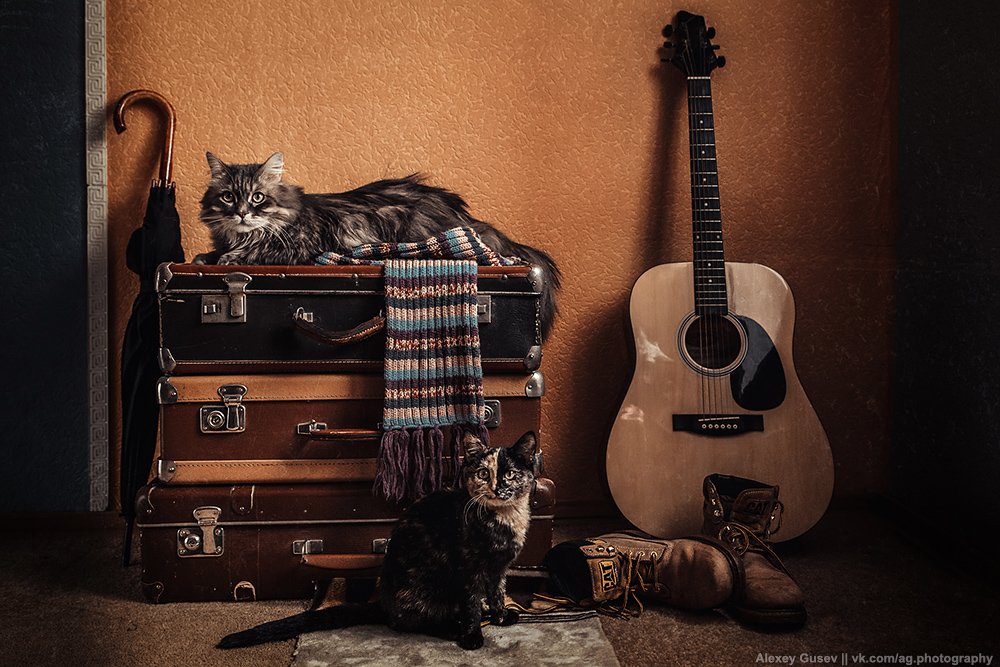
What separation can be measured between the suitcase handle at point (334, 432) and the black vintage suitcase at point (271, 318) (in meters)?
0.12

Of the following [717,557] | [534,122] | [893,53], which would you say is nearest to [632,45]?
[534,122]

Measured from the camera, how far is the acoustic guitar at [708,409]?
78.7 inches

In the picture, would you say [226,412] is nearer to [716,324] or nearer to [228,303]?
[228,303]

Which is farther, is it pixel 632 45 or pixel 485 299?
pixel 632 45

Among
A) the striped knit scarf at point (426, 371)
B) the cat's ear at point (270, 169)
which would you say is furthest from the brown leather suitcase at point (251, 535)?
the cat's ear at point (270, 169)

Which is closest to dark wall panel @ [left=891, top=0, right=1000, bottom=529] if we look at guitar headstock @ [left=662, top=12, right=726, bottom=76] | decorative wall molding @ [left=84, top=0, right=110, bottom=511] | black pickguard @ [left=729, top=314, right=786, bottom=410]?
black pickguard @ [left=729, top=314, right=786, bottom=410]

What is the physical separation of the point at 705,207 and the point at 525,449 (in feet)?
3.05

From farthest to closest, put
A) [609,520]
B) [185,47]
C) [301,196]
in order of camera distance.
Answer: [609,520]
[185,47]
[301,196]

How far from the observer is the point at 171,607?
1699 mm

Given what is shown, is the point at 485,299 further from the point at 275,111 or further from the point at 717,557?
the point at 275,111

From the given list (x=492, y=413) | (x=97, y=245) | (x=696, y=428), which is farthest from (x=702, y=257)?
(x=97, y=245)

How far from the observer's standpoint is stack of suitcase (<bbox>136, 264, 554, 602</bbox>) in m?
1.71

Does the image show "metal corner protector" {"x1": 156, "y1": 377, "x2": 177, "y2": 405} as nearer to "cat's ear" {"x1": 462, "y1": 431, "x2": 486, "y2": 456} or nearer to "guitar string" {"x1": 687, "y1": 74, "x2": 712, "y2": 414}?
"cat's ear" {"x1": 462, "y1": 431, "x2": 486, "y2": 456}

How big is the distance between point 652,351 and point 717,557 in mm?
589
